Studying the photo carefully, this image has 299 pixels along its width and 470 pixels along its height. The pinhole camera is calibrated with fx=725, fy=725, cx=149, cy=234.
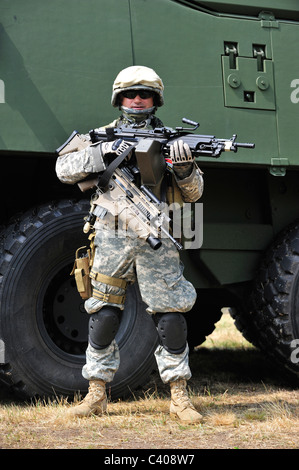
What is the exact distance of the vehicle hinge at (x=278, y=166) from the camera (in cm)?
448

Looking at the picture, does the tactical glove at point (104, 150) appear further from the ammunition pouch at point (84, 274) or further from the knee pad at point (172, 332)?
the knee pad at point (172, 332)

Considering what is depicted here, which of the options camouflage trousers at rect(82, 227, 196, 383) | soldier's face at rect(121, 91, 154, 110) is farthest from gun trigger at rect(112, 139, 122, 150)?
camouflage trousers at rect(82, 227, 196, 383)

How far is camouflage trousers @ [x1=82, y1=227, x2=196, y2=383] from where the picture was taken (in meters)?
3.78

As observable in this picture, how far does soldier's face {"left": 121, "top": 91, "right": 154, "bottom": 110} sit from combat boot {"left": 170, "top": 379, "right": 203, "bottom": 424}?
1.46m

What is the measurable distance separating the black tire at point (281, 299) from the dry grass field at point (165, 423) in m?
0.30

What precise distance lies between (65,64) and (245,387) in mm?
2454

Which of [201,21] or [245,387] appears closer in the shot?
[201,21]

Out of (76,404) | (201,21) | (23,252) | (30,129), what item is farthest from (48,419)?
(201,21)

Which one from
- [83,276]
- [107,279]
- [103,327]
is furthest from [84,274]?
[103,327]

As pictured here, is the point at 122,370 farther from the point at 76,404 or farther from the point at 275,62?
the point at 275,62

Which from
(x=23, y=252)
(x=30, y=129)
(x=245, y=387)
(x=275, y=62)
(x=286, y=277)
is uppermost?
(x=275, y=62)

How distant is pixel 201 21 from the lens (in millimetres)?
4391

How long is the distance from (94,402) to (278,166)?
6.03 ft

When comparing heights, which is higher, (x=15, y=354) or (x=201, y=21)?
(x=201, y=21)
